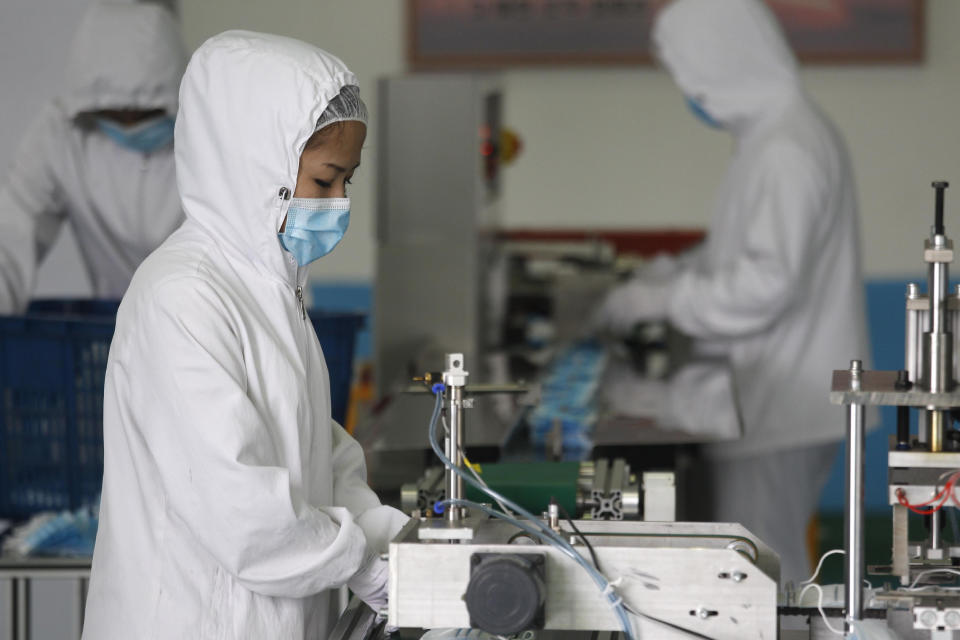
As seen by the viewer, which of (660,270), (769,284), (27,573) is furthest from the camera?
(660,270)

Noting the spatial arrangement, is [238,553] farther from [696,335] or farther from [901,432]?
[696,335]

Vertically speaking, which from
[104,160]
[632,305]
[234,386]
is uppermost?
[104,160]

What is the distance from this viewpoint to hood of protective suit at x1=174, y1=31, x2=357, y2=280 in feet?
4.37

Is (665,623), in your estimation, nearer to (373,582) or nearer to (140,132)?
(373,582)

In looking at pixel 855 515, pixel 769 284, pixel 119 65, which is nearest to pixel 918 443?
pixel 855 515

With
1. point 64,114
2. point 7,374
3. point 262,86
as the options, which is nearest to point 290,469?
point 262,86

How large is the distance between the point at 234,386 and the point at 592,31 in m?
3.92

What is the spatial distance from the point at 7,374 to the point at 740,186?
179 centimetres

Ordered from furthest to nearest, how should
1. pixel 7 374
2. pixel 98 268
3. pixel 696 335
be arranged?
1. pixel 696 335
2. pixel 98 268
3. pixel 7 374

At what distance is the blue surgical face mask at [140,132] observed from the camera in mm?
2621

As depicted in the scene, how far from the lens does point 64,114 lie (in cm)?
269

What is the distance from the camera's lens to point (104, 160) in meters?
2.72

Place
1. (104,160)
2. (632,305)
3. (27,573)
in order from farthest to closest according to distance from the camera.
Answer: (632,305) → (104,160) → (27,573)

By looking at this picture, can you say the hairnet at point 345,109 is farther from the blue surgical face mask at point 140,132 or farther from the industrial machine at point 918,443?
the blue surgical face mask at point 140,132
